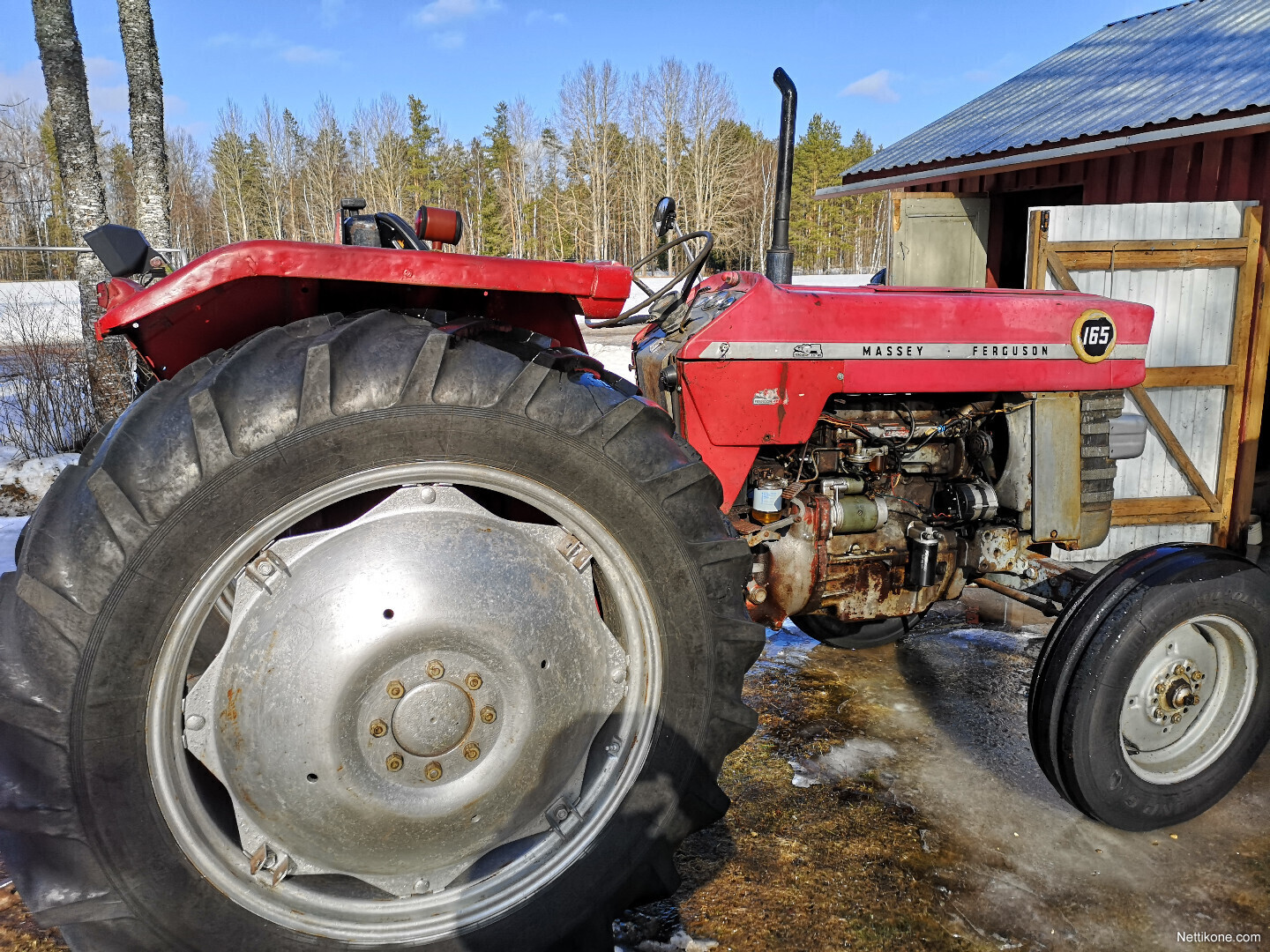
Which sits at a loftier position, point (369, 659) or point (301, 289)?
point (301, 289)

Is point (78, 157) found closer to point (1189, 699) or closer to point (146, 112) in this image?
point (146, 112)

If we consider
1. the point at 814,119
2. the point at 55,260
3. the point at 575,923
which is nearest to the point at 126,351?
the point at 575,923

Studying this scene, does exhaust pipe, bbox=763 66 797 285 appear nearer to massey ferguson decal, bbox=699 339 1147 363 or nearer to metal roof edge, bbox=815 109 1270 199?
massey ferguson decal, bbox=699 339 1147 363

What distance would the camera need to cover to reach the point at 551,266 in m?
1.73

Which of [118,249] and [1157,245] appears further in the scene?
[1157,245]

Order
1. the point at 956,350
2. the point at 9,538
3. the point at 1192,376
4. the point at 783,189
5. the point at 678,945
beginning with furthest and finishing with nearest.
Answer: the point at 1192,376 → the point at 9,538 → the point at 783,189 → the point at 956,350 → the point at 678,945

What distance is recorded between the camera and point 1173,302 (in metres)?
5.30

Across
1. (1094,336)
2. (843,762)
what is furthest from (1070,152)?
(843,762)

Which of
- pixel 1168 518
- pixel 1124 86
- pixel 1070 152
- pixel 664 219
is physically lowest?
pixel 1168 518

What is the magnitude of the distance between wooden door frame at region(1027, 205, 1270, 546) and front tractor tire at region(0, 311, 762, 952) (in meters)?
4.57

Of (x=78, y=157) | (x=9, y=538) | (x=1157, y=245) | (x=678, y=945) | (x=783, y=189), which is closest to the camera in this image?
(x=678, y=945)

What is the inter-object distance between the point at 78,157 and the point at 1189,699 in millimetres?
8321

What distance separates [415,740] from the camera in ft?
5.15

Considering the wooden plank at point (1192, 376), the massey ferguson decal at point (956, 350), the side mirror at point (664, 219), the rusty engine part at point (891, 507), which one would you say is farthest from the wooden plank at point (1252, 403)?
the side mirror at point (664, 219)
